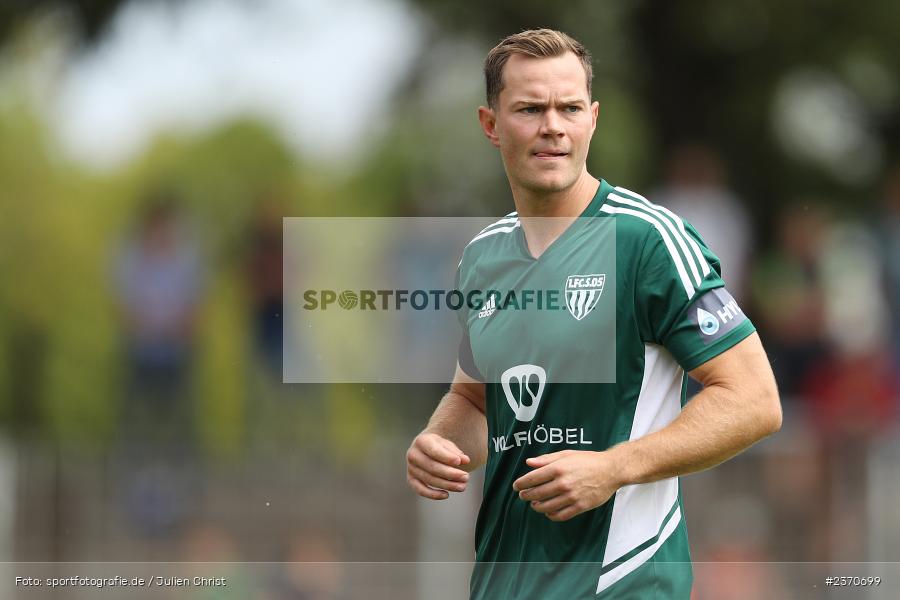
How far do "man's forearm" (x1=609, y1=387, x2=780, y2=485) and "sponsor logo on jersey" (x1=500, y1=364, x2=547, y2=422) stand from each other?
457 mm

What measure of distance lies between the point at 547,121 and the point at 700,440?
117cm

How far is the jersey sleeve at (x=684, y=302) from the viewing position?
13.1 ft

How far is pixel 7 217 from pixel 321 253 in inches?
988

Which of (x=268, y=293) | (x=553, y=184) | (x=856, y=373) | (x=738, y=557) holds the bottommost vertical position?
(x=738, y=557)

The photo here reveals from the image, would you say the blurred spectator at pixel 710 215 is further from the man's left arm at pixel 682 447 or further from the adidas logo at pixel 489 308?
the man's left arm at pixel 682 447

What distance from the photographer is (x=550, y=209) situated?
4.47 metres

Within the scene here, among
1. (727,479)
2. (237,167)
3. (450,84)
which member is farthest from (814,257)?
(237,167)

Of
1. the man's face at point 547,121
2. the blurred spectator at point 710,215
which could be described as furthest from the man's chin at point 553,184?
the blurred spectator at point 710,215

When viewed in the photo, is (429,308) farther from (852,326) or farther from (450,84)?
(450,84)

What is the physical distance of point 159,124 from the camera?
55.0m

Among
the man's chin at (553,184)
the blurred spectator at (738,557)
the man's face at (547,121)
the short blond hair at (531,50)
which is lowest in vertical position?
the blurred spectator at (738,557)

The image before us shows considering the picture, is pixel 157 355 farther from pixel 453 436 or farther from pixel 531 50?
pixel 531 50

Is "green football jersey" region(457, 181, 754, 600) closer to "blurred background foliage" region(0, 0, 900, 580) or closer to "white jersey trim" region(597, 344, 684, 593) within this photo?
"white jersey trim" region(597, 344, 684, 593)

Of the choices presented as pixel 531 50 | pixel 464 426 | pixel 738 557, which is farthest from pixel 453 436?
pixel 738 557
